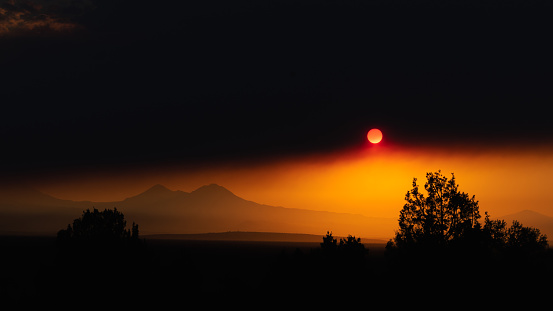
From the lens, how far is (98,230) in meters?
39.7

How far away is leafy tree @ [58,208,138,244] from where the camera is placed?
38.6 m

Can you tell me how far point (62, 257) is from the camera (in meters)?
37.6

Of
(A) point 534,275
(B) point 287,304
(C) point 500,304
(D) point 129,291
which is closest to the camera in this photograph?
(C) point 500,304

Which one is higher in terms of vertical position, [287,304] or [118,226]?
[118,226]

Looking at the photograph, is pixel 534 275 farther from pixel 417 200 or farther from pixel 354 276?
pixel 417 200

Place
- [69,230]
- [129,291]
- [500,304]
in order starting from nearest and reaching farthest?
[500,304] < [129,291] < [69,230]

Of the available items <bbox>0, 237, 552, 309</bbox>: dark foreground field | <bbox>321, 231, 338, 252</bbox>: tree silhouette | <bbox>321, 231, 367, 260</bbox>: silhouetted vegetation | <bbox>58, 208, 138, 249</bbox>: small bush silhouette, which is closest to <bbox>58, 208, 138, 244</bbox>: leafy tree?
<bbox>58, 208, 138, 249</bbox>: small bush silhouette

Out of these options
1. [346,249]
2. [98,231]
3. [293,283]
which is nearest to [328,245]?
[346,249]

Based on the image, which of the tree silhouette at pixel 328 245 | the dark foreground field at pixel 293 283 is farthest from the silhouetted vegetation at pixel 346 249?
→ the dark foreground field at pixel 293 283

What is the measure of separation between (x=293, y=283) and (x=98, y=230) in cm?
1691

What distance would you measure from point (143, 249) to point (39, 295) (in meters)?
8.01

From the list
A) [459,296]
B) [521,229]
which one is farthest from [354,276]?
[521,229]

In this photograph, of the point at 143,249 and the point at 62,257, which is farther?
the point at 143,249

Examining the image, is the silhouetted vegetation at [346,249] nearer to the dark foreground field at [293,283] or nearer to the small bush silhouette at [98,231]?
the dark foreground field at [293,283]
